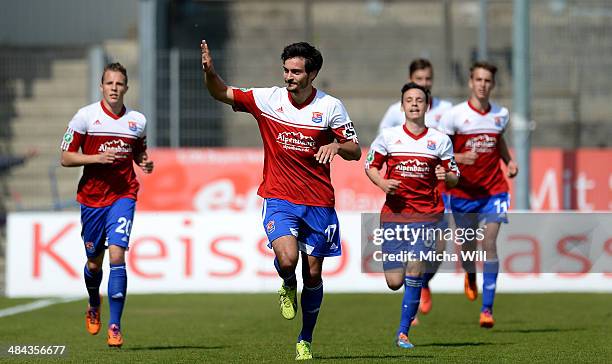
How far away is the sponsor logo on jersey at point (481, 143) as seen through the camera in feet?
42.2

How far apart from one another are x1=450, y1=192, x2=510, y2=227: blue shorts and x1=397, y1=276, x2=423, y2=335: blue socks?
2193 millimetres

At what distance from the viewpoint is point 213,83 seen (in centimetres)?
920

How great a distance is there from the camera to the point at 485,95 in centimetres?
1290

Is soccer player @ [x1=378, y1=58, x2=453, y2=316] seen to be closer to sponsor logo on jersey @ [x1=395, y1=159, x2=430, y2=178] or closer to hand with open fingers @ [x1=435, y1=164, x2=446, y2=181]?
sponsor logo on jersey @ [x1=395, y1=159, x2=430, y2=178]

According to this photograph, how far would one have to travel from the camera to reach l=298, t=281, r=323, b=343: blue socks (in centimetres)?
954

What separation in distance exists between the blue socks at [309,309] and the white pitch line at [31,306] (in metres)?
6.03

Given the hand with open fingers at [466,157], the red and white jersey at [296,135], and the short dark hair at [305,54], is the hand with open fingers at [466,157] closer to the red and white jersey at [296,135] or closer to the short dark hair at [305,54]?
the red and white jersey at [296,135]

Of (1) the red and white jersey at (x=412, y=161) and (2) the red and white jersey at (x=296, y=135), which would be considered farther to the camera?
(1) the red and white jersey at (x=412, y=161)

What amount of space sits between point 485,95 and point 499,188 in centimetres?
90

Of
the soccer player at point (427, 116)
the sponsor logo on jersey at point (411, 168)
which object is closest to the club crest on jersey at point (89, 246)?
the sponsor logo on jersey at point (411, 168)

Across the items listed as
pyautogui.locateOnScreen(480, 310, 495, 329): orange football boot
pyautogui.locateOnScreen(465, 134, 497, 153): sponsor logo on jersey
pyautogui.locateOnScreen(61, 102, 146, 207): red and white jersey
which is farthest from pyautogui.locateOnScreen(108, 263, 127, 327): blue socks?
pyautogui.locateOnScreen(465, 134, 497, 153): sponsor logo on jersey

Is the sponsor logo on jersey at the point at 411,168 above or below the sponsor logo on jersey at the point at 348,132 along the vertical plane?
below

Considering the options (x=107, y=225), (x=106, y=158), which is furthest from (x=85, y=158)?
(x=107, y=225)

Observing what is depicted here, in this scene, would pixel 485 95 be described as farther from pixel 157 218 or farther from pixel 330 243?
pixel 157 218
